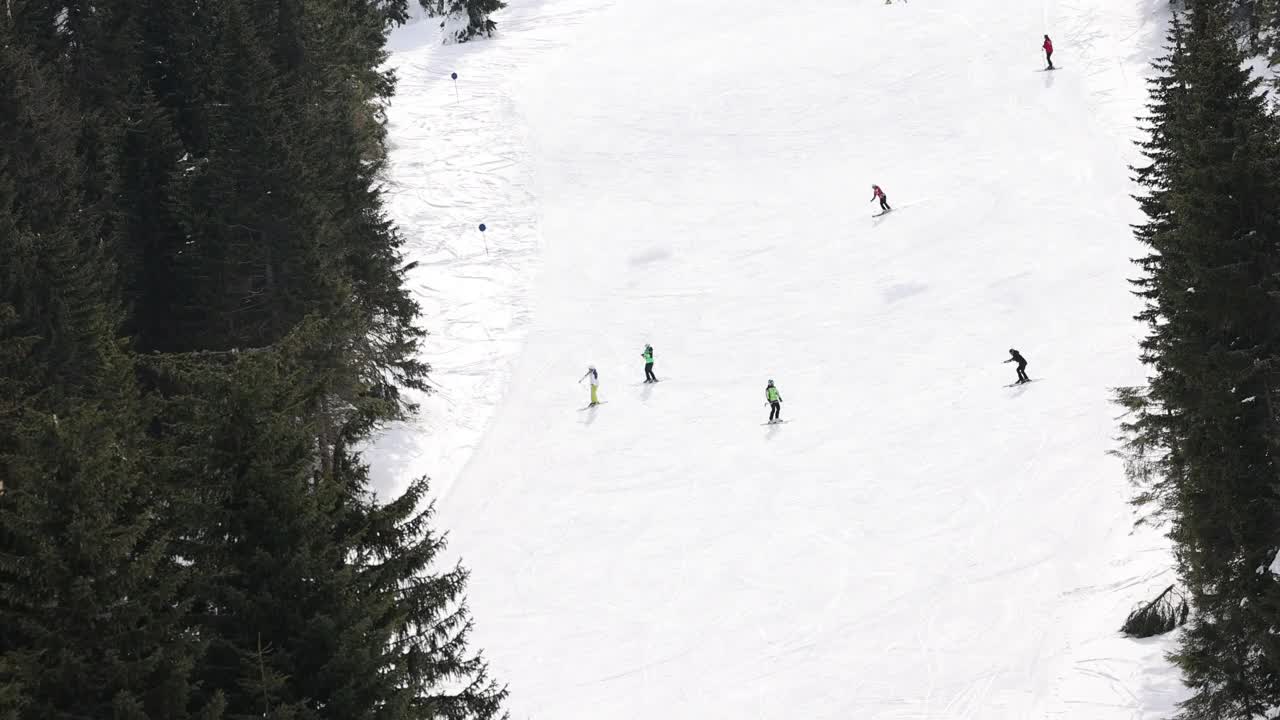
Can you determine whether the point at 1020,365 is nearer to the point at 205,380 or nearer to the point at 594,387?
the point at 594,387

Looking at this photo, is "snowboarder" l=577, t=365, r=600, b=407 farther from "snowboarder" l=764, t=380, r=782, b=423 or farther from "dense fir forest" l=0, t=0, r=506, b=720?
"snowboarder" l=764, t=380, r=782, b=423

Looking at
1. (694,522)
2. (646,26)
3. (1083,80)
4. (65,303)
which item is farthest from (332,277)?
(646,26)

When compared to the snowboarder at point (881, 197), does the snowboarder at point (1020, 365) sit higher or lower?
lower

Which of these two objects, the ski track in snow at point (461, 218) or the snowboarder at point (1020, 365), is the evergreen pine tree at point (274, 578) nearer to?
the ski track in snow at point (461, 218)

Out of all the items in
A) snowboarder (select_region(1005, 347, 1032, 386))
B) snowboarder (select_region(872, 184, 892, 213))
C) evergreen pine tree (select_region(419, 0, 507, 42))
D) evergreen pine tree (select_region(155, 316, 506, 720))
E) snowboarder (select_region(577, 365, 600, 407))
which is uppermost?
evergreen pine tree (select_region(419, 0, 507, 42))

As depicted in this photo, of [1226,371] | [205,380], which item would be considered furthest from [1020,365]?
[205,380]

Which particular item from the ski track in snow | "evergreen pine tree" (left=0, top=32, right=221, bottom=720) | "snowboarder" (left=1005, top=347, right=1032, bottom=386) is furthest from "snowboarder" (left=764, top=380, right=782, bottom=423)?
"evergreen pine tree" (left=0, top=32, right=221, bottom=720)

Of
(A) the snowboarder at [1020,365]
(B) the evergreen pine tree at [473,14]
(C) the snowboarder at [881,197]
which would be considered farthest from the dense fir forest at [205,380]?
(C) the snowboarder at [881,197]
